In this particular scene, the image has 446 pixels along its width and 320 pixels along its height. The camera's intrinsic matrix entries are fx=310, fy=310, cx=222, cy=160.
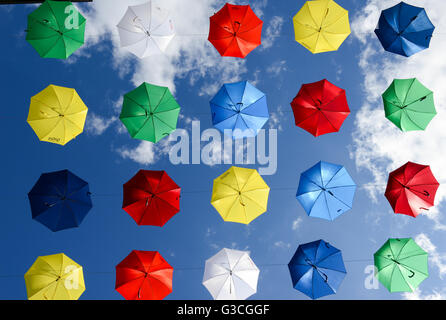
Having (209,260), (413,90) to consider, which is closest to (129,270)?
(209,260)

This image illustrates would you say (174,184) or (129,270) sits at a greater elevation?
(174,184)

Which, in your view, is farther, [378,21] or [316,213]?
[378,21]

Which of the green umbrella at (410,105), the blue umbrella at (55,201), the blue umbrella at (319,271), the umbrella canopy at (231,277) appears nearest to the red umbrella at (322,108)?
the green umbrella at (410,105)

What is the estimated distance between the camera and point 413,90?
468 inches

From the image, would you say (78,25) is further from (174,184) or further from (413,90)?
(413,90)

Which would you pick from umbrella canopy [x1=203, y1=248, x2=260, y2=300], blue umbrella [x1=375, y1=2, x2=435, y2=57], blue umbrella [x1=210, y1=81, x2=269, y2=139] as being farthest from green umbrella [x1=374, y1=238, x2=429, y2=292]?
blue umbrella [x1=375, y1=2, x2=435, y2=57]

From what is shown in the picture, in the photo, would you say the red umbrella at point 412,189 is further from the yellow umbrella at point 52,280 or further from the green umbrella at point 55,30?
the green umbrella at point 55,30

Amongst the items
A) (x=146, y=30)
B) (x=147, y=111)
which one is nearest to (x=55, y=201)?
(x=147, y=111)

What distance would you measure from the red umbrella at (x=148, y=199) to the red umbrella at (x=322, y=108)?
5693mm

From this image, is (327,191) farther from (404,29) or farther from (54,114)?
(54,114)

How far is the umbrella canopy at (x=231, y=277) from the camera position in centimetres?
1145

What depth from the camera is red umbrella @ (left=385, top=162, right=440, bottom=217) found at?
1163 centimetres

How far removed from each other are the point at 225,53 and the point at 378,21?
6.36 m

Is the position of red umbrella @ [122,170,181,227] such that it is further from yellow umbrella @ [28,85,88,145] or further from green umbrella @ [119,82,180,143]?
yellow umbrella @ [28,85,88,145]
